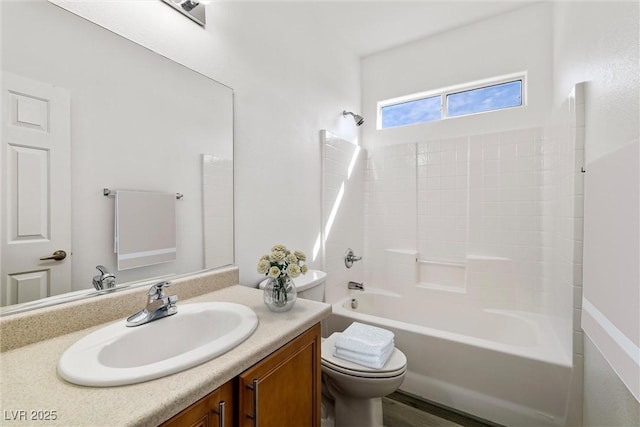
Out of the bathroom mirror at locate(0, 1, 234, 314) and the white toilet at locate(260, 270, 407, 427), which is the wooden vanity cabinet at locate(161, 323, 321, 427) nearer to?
the white toilet at locate(260, 270, 407, 427)

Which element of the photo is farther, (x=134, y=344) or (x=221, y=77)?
(x=221, y=77)

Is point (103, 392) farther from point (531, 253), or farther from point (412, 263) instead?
point (531, 253)

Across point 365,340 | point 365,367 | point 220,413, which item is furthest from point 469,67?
point 220,413

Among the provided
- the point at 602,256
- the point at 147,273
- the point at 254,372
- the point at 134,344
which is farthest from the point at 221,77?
the point at 602,256

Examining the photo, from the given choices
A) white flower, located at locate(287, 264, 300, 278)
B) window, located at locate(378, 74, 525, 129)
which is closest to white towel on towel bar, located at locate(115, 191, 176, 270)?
white flower, located at locate(287, 264, 300, 278)

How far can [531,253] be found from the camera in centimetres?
229

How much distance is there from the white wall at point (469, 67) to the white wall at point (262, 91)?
0.72 m

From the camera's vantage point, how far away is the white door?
0.81 m

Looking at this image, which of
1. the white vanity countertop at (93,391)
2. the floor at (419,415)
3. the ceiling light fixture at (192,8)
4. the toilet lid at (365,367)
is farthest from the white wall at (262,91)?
the floor at (419,415)

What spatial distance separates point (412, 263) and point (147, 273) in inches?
89.7

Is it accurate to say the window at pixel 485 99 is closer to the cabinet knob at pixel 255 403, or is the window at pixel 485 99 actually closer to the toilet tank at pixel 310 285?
the toilet tank at pixel 310 285

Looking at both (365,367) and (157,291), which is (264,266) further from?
(365,367)

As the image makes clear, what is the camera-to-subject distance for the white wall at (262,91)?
1256 millimetres

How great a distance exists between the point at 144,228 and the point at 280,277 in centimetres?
61
